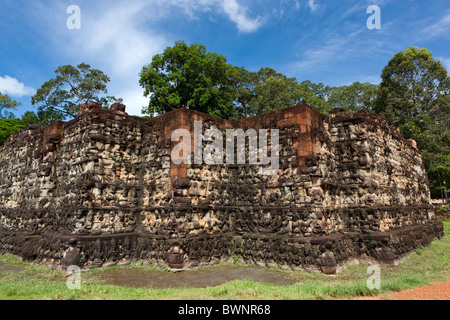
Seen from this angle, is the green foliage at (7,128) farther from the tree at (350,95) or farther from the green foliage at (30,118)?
the tree at (350,95)

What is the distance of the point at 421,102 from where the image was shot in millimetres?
30703

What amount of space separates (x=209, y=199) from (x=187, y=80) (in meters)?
16.7

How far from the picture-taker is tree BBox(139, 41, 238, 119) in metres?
25.0

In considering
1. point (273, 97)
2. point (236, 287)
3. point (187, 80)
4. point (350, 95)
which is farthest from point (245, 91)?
point (236, 287)

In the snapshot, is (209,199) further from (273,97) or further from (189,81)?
(273,97)

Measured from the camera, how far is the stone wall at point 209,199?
402 inches

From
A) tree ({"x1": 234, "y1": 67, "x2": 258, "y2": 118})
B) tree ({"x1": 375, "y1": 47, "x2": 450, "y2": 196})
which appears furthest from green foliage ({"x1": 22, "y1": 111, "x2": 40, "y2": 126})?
tree ({"x1": 375, "y1": 47, "x2": 450, "y2": 196})

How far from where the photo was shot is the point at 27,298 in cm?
631

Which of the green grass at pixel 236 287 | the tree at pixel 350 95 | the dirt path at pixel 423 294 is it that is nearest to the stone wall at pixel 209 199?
the green grass at pixel 236 287

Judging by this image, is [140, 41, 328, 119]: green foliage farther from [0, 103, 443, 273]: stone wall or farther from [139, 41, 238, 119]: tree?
[0, 103, 443, 273]: stone wall

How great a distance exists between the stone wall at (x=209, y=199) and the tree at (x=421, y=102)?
20091mm

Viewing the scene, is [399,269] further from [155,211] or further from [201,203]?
[155,211]

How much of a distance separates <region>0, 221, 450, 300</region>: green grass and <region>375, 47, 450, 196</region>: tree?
890 inches
